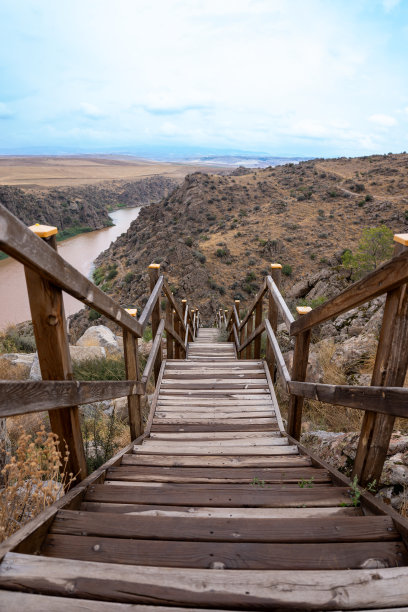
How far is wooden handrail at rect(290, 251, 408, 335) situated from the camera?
1576 mm

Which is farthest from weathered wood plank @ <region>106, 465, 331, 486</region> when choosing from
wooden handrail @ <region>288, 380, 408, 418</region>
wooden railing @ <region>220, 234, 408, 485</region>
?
wooden handrail @ <region>288, 380, 408, 418</region>

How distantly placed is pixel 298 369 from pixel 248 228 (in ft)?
83.2

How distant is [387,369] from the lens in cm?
175

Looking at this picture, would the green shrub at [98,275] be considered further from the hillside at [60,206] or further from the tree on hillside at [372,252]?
the tree on hillside at [372,252]

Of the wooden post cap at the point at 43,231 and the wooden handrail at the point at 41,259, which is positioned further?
the wooden post cap at the point at 43,231

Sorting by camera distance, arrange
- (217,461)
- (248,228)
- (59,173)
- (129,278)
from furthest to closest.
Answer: (59,173) < (248,228) < (129,278) < (217,461)

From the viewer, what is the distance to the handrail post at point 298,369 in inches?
111

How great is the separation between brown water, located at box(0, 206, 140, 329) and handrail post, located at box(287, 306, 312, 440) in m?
10.3

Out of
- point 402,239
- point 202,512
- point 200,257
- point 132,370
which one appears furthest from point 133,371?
point 200,257

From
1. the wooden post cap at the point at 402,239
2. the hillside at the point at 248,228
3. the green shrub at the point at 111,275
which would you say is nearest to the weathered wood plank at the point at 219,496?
the wooden post cap at the point at 402,239

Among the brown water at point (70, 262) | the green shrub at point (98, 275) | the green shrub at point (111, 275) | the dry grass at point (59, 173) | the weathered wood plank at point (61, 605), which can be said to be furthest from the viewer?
the dry grass at point (59, 173)

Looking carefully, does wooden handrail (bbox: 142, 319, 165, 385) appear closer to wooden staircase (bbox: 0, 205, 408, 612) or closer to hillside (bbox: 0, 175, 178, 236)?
wooden staircase (bbox: 0, 205, 408, 612)

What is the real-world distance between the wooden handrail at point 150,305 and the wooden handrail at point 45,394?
948mm

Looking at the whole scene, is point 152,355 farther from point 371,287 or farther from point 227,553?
point 227,553
